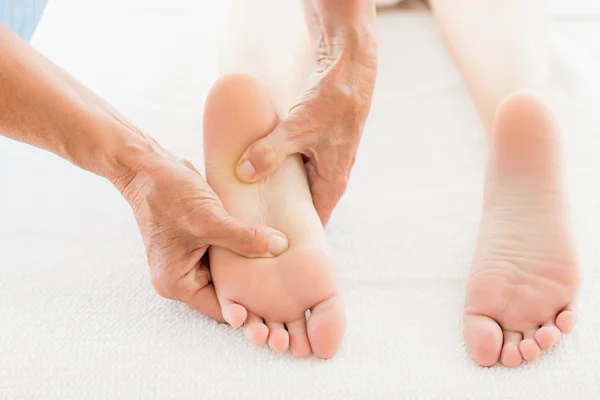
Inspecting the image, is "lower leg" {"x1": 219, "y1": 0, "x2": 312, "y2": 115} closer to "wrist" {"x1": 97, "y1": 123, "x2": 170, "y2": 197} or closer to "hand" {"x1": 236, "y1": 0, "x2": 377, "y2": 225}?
"hand" {"x1": 236, "y1": 0, "x2": 377, "y2": 225}

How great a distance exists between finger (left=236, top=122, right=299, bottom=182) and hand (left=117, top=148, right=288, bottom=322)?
0.23 feet

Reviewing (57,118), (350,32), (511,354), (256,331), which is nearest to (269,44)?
(350,32)

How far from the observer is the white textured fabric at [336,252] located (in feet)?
2.71

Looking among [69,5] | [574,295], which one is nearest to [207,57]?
[69,5]

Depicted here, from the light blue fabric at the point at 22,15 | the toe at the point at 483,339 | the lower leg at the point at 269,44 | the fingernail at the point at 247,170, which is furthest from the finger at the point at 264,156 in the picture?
the light blue fabric at the point at 22,15

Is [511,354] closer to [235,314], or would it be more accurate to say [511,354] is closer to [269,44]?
[235,314]

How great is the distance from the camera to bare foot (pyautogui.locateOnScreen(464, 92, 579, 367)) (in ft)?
2.77

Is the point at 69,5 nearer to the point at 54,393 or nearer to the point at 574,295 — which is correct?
the point at 54,393

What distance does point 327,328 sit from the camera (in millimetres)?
833

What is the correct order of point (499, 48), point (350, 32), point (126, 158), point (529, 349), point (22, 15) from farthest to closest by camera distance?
point (22, 15)
point (499, 48)
point (350, 32)
point (126, 158)
point (529, 349)

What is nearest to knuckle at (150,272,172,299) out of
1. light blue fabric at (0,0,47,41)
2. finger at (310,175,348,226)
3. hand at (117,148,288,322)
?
hand at (117,148,288,322)

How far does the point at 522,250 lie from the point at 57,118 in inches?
23.6

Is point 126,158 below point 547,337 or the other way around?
the other way around

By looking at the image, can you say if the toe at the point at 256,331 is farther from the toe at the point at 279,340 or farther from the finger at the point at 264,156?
the finger at the point at 264,156
